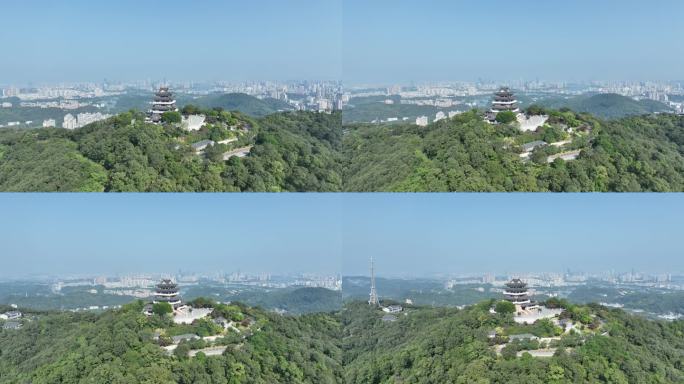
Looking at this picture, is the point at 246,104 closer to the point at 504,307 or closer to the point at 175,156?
the point at 175,156

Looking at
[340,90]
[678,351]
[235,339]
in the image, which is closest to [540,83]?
[340,90]

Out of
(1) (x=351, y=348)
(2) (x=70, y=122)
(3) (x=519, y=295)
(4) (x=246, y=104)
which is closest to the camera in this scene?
(3) (x=519, y=295)

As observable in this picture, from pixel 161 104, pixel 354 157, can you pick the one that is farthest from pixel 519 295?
pixel 161 104

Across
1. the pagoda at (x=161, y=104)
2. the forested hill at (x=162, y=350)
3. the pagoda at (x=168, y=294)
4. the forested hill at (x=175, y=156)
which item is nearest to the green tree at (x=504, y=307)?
the forested hill at (x=162, y=350)

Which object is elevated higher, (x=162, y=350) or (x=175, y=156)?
(x=175, y=156)

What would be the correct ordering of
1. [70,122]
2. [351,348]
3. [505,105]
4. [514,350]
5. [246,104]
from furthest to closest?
[351,348], [246,104], [70,122], [505,105], [514,350]

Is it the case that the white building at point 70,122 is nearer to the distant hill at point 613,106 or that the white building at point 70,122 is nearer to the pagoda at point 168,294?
the pagoda at point 168,294

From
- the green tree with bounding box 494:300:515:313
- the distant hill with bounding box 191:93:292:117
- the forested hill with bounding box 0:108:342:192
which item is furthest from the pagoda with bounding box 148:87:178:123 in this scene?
the green tree with bounding box 494:300:515:313
